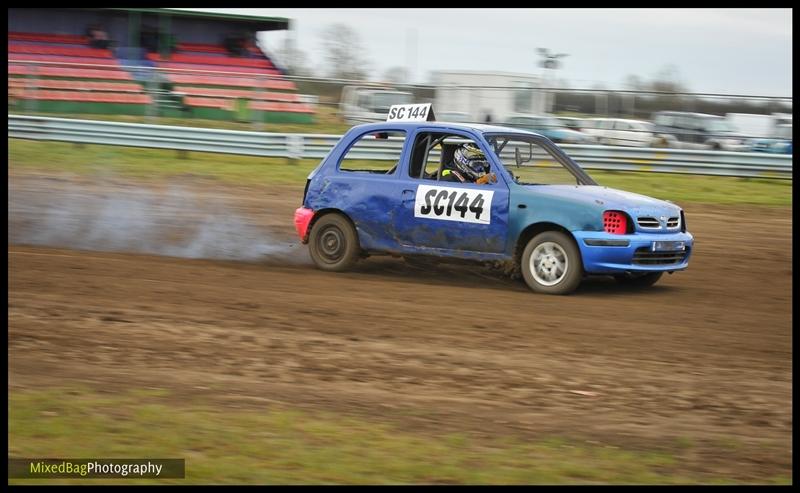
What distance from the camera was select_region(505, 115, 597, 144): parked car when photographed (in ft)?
66.8

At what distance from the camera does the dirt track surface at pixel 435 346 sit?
571 cm

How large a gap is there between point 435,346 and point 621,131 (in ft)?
46.0

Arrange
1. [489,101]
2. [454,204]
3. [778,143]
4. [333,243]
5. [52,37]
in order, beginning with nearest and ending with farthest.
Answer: [454,204] → [333,243] → [778,143] → [489,101] → [52,37]

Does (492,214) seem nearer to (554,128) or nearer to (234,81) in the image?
(554,128)

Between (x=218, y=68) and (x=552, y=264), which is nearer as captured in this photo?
(x=552, y=264)

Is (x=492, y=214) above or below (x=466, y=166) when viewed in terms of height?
below

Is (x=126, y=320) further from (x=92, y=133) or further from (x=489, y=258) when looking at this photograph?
(x=92, y=133)

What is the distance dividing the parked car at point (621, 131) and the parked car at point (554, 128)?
180 millimetres

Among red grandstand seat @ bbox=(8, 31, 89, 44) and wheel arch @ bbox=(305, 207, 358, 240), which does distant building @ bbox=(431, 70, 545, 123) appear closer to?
wheel arch @ bbox=(305, 207, 358, 240)

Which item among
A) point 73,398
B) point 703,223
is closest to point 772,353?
point 73,398

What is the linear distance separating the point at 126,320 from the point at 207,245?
15.5 ft

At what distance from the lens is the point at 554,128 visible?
20.5m

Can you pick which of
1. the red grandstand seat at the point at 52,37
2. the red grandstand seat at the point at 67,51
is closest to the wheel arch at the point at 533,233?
the red grandstand seat at the point at 67,51

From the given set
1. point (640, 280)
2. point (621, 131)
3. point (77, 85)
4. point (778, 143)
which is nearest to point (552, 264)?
point (640, 280)
